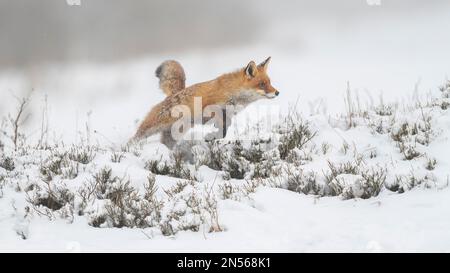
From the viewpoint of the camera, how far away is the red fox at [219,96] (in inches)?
355

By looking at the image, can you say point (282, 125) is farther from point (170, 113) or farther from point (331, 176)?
point (331, 176)

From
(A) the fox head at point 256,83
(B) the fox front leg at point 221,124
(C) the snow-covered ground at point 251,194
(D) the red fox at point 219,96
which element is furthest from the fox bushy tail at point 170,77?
(C) the snow-covered ground at point 251,194

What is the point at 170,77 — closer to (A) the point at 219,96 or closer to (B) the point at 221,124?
(A) the point at 219,96

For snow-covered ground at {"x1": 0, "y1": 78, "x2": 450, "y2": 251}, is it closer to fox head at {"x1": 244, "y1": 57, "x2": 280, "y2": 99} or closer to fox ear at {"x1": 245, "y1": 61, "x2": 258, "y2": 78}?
fox head at {"x1": 244, "y1": 57, "x2": 280, "y2": 99}

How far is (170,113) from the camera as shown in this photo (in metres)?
8.95

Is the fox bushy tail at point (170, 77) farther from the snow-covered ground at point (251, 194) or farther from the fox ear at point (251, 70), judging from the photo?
the snow-covered ground at point (251, 194)

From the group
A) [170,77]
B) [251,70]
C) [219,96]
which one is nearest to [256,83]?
[251,70]

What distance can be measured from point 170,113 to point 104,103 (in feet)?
42.5

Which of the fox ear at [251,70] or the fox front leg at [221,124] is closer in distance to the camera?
the fox front leg at [221,124]

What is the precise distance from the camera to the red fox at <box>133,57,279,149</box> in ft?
29.6

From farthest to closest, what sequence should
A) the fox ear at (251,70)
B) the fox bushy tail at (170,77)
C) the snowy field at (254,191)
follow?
the fox bushy tail at (170,77) → the fox ear at (251,70) → the snowy field at (254,191)

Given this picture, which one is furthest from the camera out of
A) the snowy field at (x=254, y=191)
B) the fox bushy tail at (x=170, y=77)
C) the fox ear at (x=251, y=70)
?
the fox bushy tail at (x=170, y=77)

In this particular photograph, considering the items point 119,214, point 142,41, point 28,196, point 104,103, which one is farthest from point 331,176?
point 142,41

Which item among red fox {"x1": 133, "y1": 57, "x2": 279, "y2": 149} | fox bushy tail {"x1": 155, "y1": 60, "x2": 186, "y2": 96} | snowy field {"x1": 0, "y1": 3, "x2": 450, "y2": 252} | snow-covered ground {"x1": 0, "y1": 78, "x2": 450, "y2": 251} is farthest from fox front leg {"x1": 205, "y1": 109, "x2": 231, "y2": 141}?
fox bushy tail {"x1": 155, "y1": 60, "x2": 186, "y2": 96}
